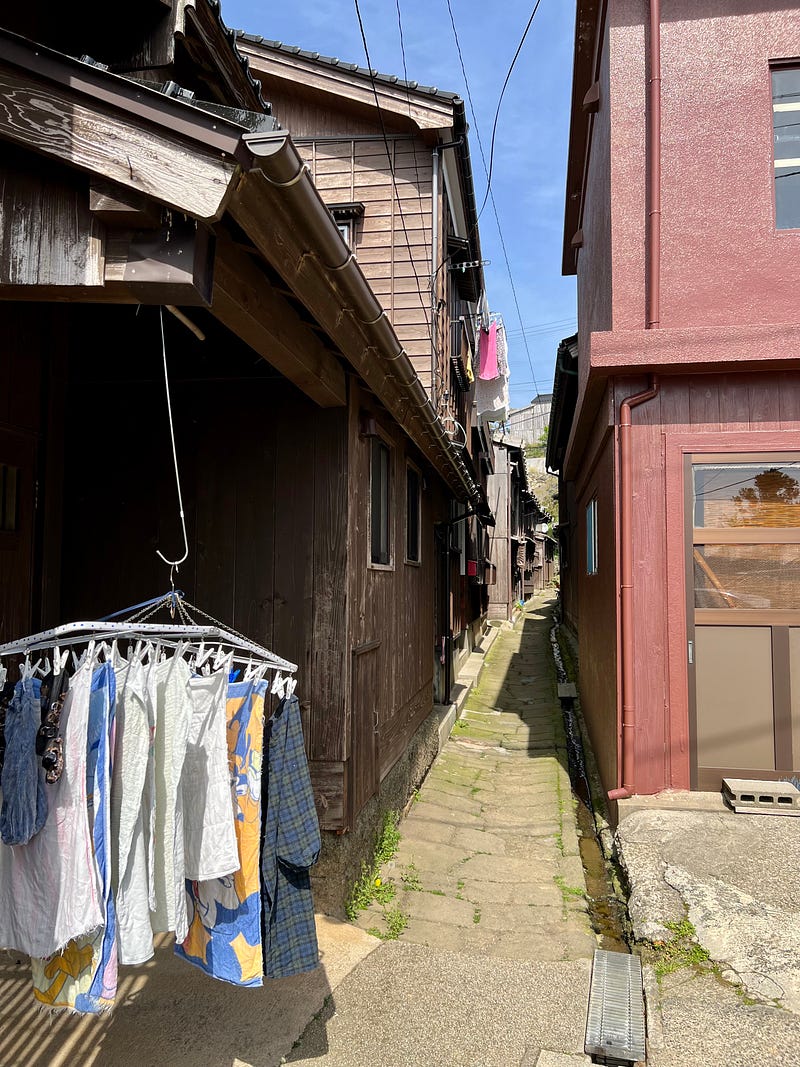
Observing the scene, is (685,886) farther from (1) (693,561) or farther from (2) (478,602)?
(2) (478,602)

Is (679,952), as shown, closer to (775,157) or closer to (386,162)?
(775,157)

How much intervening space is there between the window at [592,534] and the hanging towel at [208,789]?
693cm

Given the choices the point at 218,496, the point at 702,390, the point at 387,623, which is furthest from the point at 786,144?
the point at 218,496

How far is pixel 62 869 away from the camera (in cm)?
237

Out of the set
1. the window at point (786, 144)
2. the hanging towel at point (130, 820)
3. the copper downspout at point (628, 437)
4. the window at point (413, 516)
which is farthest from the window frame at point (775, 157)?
the hanging towel at point (130, 820)

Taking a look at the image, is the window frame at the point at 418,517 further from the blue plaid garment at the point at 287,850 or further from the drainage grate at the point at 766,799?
the blue plaid garment at the point at 287,850

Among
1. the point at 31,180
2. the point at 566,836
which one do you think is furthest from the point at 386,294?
the point at 31,180

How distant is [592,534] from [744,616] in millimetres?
3455

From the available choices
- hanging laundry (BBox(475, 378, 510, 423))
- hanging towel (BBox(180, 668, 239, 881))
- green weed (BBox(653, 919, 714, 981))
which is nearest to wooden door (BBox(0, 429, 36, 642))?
hanging towel (BBox(180, 668, 239, 881))

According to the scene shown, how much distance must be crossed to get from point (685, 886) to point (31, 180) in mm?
5054

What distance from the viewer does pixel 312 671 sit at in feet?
15.2

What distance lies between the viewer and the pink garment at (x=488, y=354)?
12742 mm

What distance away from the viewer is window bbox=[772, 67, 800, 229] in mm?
6375

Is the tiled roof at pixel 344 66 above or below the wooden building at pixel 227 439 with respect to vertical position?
above
